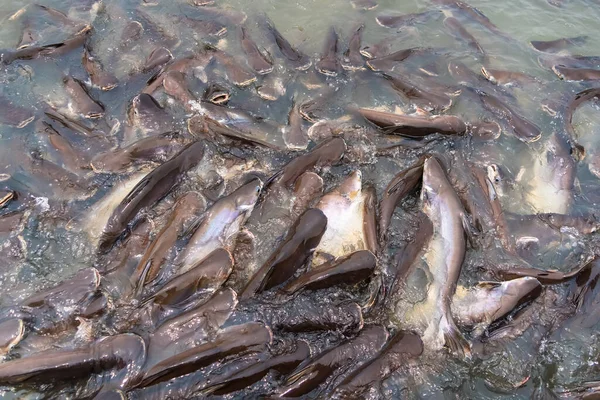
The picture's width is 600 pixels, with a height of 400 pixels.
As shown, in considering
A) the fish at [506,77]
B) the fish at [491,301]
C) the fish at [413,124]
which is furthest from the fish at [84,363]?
the fish at [506,77]

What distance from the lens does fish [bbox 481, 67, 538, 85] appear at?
712cm

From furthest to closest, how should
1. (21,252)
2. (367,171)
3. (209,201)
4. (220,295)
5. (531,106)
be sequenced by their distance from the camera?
1. (531,106)
2. (367,171)
3. (209,201)
4. (21,252)
5. (220,295)

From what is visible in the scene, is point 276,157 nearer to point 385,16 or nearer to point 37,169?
point 37,169

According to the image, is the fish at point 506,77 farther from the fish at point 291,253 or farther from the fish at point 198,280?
the fish at point 198,280

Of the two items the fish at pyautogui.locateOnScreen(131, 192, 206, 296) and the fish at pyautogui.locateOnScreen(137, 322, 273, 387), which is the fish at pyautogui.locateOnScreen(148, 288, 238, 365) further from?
the fish at pyautogui.locateOnScreen(131, 192, 206, 296)

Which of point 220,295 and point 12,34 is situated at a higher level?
point 12,34

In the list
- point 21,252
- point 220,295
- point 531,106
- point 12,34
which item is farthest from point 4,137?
point 531,106

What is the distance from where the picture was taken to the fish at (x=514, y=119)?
20.2 ft

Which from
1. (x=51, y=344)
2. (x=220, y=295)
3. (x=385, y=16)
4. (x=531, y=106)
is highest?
(x=385, y=16)

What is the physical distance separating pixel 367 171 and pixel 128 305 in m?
3.08

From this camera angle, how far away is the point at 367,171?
213 inches

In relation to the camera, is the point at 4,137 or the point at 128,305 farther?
the point at 4,137

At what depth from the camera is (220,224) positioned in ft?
14.7

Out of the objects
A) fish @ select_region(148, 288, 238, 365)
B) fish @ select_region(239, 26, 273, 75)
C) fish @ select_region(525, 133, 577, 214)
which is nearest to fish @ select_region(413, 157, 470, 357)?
fish @ select_region(525, 133, 577, 214)
